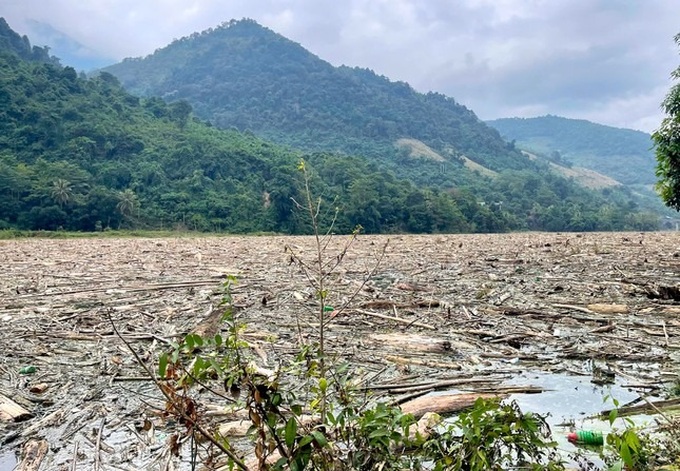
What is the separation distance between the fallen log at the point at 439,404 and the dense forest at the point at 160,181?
47473mm

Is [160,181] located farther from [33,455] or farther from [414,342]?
[33,455]

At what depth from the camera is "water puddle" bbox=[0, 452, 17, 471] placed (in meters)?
3.15

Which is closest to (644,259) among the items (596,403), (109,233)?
(596,403)

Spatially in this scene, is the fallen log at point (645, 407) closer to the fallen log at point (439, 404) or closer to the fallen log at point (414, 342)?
the fallen log at point (439, 404)

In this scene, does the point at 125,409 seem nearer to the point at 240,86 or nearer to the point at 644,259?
the point at 644,259

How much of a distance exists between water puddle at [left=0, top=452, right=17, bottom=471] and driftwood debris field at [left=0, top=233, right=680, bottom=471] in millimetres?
43

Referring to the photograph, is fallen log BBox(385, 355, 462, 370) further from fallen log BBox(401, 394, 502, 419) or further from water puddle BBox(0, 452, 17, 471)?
water puddle BBox(0, 452, 17, 471)

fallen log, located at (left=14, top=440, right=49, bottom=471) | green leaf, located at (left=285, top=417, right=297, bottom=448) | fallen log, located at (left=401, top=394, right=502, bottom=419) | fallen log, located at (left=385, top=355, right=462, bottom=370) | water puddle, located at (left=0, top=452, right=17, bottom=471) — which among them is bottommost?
water puddle, located at (left=0, top=452, right=17, bottom=471)

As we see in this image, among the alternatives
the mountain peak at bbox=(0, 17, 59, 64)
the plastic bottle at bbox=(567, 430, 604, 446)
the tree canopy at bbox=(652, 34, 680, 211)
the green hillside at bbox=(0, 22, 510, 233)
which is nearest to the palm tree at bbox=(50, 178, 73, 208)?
the green hillside at bbox=(0, 22, 510, 233)

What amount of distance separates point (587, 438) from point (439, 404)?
1.05 m

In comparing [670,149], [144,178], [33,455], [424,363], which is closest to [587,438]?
[424,363]

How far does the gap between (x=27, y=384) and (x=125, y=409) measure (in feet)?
4.18

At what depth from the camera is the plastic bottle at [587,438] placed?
10.6 feet

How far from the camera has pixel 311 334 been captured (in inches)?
251
